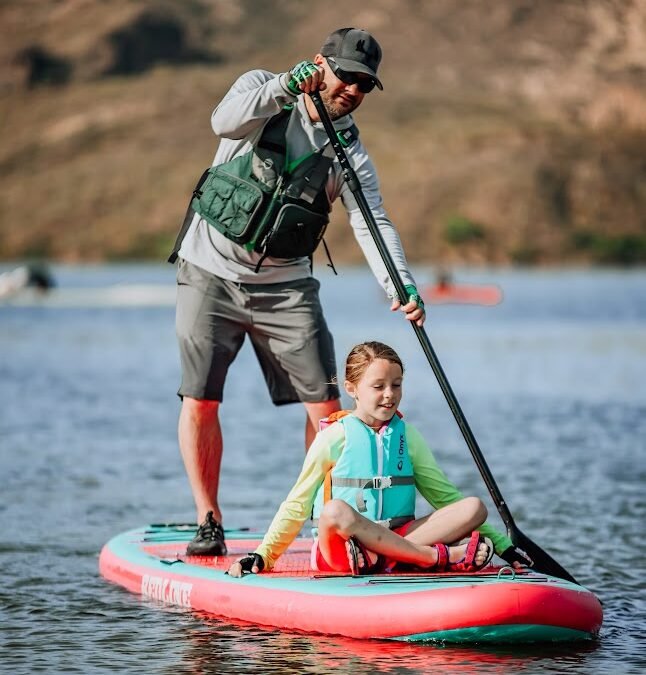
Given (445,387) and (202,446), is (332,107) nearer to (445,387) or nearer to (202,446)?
(445,387)

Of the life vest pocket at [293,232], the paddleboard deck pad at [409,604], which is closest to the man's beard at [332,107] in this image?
the life vest pocket at [293,232]

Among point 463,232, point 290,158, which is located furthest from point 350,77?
point 463,232

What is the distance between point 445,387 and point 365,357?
0.64m

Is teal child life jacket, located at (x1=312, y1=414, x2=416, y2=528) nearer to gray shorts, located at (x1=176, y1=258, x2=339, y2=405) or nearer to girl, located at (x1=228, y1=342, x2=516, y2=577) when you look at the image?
girl, located at (x1=228, y1=342, x2=516, y2=577)

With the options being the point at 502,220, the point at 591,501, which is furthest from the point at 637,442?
the point at 502,220

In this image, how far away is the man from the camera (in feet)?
24.9

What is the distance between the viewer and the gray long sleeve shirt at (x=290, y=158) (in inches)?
295

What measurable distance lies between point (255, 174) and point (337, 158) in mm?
422

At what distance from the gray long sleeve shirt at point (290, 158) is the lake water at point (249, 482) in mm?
1717

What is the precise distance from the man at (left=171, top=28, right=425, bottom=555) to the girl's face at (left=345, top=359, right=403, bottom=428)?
480 millimetres

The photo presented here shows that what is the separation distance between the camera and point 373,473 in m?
7.23

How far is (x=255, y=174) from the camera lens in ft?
25.7

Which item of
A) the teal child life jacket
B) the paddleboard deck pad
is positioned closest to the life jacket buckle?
the teal child life jacket

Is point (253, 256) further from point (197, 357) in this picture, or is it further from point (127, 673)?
point (127, 673)
